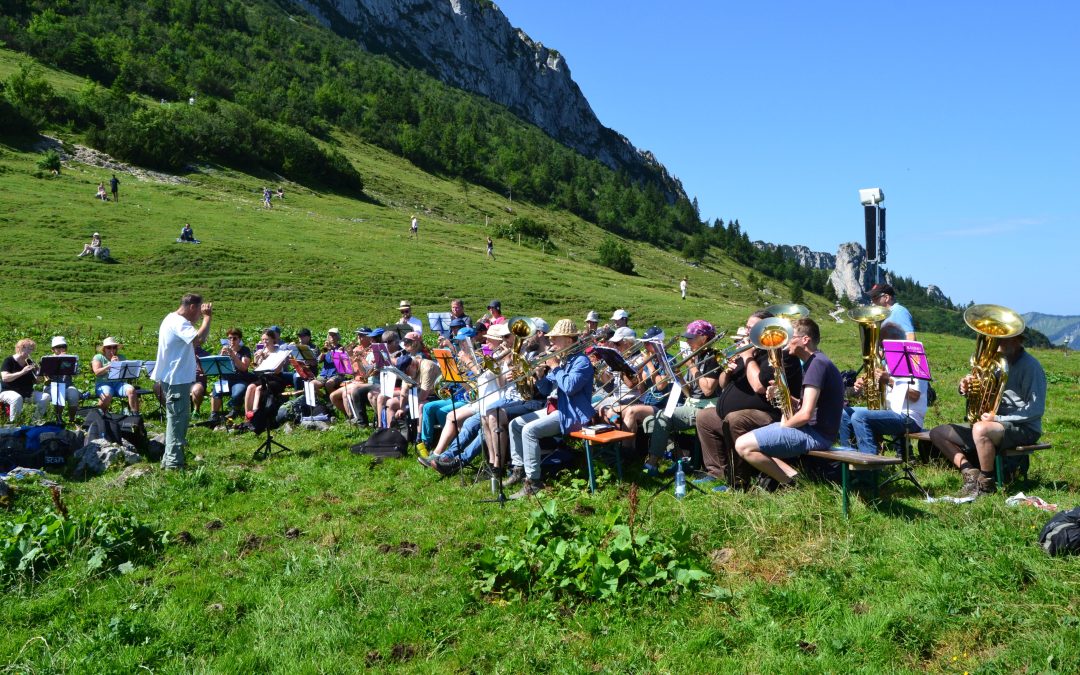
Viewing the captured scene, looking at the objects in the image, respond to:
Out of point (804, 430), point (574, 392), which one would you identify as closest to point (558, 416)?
point (574, 392)

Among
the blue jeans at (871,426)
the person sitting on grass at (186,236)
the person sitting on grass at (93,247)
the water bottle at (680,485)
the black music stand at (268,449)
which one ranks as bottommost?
the black music stand at (268,449)

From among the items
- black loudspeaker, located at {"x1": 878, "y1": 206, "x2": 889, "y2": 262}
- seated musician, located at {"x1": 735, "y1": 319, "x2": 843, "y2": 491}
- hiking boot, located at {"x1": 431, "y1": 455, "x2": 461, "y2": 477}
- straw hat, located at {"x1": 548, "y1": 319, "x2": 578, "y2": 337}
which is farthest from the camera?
black loudspeaker, located at {"x1": 878, "y1": 206, "x2": 889, "y2": 262}

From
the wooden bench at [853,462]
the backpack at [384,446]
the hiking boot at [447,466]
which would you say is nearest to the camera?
the wooden bench at [853,462]

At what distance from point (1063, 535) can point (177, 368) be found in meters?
9.29

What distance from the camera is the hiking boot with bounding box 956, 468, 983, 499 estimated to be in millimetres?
6760

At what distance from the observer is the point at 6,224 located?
35.1 meters

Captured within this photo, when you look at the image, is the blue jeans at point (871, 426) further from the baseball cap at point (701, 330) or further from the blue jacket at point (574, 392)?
the blue jacket at point (574, 392)

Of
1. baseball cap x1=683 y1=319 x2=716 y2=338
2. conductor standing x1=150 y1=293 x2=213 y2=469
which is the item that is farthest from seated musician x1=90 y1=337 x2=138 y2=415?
baseball cap x1=683 y1=319 x2=716 y2=338

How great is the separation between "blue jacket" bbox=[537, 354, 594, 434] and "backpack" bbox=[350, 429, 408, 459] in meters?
2.80

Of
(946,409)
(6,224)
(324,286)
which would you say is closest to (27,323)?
(324,286)

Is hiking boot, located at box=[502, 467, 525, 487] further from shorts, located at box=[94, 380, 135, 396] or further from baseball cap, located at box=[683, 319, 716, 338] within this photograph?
shorts, located at box=[94, 380, 135, 396]

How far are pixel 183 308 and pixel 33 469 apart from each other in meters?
2.83

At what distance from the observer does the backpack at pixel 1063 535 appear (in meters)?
4.75

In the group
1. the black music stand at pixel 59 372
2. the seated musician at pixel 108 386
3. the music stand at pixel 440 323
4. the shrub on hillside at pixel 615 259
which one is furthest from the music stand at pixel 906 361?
the shrub on hillside at pixel 615 259
